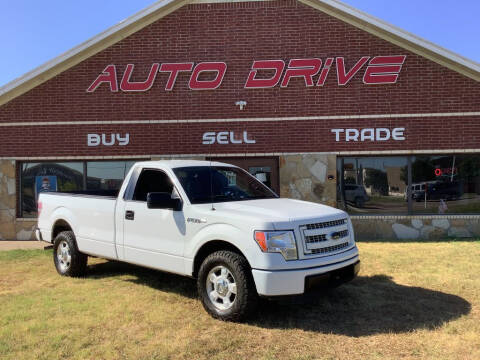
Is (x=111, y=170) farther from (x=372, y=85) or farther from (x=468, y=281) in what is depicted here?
(x=468, y=281)

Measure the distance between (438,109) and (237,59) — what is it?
5.53 meters

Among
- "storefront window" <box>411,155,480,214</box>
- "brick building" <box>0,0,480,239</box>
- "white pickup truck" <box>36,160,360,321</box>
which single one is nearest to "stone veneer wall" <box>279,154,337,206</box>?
"brick building" <box>0,0,480,239</box>

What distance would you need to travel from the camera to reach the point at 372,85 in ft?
35.6

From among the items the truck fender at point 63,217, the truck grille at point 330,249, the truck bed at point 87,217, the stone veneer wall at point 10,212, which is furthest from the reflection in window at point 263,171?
the stone veneer wall at point 10,212

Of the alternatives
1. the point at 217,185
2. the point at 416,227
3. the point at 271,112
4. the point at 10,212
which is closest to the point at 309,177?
the point at 271,112

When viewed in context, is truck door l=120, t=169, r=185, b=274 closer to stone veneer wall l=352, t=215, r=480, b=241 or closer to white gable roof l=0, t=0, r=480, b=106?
stone veneer wall l=352, t=215, r=480, b=241

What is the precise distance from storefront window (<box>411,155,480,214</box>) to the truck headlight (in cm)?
750

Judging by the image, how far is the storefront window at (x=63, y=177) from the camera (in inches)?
448

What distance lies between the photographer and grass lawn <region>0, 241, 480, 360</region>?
3.94 meters

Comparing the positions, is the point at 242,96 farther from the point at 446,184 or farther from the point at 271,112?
the point at 446,184

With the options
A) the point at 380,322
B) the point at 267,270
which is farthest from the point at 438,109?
the point at 267,270

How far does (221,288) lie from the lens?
4695 millimetres

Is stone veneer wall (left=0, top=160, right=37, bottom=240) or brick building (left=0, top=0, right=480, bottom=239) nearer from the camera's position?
brick building (left=0, top=0, right=480, bottom=239)

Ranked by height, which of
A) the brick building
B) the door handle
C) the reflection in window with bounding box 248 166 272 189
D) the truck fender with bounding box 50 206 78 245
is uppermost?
the brick building
